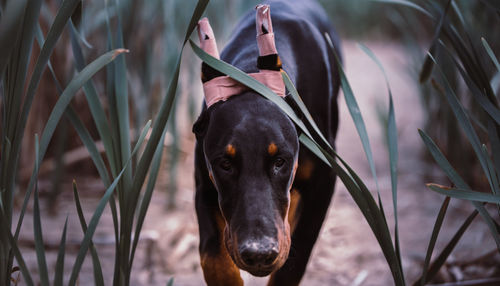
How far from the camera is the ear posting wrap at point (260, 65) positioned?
1116 millimetres

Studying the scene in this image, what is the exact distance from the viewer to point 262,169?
41.4 inches

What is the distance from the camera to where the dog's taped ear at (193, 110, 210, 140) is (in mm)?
1146

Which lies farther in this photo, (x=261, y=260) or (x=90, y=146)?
(x=90, y=146)

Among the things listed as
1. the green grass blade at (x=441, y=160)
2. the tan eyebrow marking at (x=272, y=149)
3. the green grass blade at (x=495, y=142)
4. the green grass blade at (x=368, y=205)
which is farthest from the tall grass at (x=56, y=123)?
the green grass blade at (x=495, y=142)

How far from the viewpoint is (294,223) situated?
4.69ft

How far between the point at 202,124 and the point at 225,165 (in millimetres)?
130

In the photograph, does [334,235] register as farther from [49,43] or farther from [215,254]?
[49,43]

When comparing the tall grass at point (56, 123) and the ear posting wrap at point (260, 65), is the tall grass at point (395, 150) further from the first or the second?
the tall grass at point (56, 123)

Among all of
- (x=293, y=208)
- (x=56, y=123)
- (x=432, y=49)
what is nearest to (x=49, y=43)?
(x=56, y=123)

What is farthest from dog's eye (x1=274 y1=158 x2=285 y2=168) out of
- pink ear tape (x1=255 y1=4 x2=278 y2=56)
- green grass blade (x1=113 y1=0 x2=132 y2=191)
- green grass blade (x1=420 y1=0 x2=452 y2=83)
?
green grass blade (x1=420 y1=0 x2=452 y2=83)

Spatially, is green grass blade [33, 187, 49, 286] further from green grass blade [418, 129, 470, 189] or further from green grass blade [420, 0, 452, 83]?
A: green grass blade [420, 0, 452, 83]

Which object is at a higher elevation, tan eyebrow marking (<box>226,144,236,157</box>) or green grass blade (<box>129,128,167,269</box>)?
tan eyebrow marking (<box>226,144,236,157</box>)

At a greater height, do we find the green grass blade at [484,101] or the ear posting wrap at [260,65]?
the ear posting wrap at [260,65]

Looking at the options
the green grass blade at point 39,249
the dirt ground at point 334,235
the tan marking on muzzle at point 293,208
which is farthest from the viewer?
the dirt ground at point 334,235
